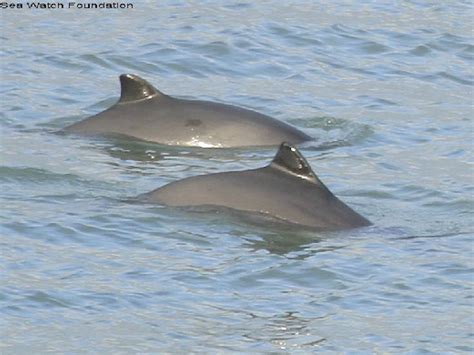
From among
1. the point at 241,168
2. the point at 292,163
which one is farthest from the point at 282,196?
the point at 241,168

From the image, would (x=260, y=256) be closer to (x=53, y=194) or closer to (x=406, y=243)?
(x=406, y=243)

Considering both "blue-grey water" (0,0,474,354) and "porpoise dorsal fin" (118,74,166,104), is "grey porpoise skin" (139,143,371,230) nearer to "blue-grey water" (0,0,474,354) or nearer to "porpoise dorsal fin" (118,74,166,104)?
"blue-grey water" (0,0,474,354)

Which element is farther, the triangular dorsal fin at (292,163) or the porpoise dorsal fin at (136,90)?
the porpoise dorsal fin at (136,90)

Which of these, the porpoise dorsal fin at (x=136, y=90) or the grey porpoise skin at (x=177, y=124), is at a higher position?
the porpoise dorsal fin at (x=136, y=90)

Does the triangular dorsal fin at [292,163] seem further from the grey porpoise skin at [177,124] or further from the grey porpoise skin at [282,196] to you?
the grey porpoise skin at [177,124]

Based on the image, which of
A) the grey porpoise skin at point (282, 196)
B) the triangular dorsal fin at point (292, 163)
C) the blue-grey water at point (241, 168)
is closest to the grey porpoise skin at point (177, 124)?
the blue-grey water at point (241, 168)

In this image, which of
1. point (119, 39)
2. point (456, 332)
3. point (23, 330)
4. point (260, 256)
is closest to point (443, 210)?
point (260, 256)

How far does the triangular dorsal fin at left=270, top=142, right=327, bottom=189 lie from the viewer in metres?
12.5

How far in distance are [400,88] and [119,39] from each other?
3975 mm

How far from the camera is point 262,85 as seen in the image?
19.5m

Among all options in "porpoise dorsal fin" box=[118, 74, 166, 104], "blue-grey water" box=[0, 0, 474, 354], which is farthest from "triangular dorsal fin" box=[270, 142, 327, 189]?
"porpoise dorsal fin" box=[118, 74, 166, 104]

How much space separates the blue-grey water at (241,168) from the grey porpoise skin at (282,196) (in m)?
0.14

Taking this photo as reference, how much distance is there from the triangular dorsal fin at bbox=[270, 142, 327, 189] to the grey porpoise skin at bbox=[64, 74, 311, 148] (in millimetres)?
3195

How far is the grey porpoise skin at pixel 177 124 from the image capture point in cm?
1590
